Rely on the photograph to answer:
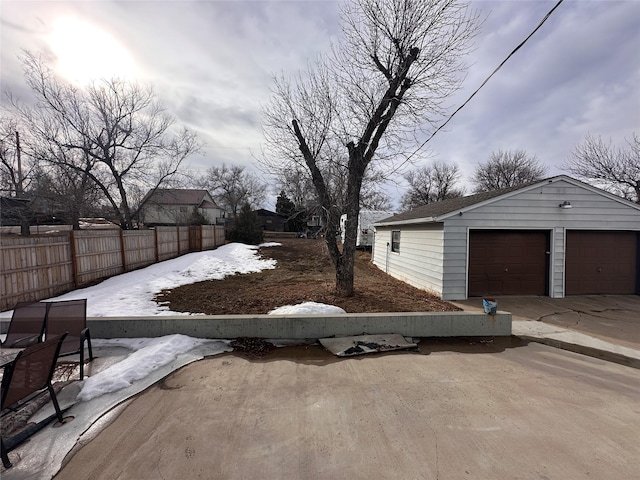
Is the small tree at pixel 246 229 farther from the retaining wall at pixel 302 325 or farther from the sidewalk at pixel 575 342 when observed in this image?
the sidewalk at pixel 575 342

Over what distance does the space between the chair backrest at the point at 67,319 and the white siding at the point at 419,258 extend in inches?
297

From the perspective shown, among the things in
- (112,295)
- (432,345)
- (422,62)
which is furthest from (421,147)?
(112,295)

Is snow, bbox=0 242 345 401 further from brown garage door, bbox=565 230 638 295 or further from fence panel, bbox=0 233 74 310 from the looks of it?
brown garage door, bbox=565 230 638 295

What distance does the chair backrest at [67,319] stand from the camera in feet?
12.0

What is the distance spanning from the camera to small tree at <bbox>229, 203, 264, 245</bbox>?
2411 cm

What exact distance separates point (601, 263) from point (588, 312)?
2.68 metres

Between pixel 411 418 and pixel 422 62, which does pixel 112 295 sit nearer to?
pixel 411 418

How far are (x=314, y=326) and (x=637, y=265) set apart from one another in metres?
9.87

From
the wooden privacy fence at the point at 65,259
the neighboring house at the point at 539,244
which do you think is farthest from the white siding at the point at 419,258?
the wooden privacy fence at the point at 65,259

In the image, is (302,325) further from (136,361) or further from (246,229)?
(246,229)

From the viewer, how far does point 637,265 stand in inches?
317

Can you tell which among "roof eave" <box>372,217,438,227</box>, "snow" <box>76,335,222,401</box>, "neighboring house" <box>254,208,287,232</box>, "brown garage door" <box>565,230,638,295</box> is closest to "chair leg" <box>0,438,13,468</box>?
"snow" <box>76,335,222,401</box>

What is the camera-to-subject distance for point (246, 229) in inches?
953

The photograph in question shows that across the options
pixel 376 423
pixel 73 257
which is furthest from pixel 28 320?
pixel 73 257
